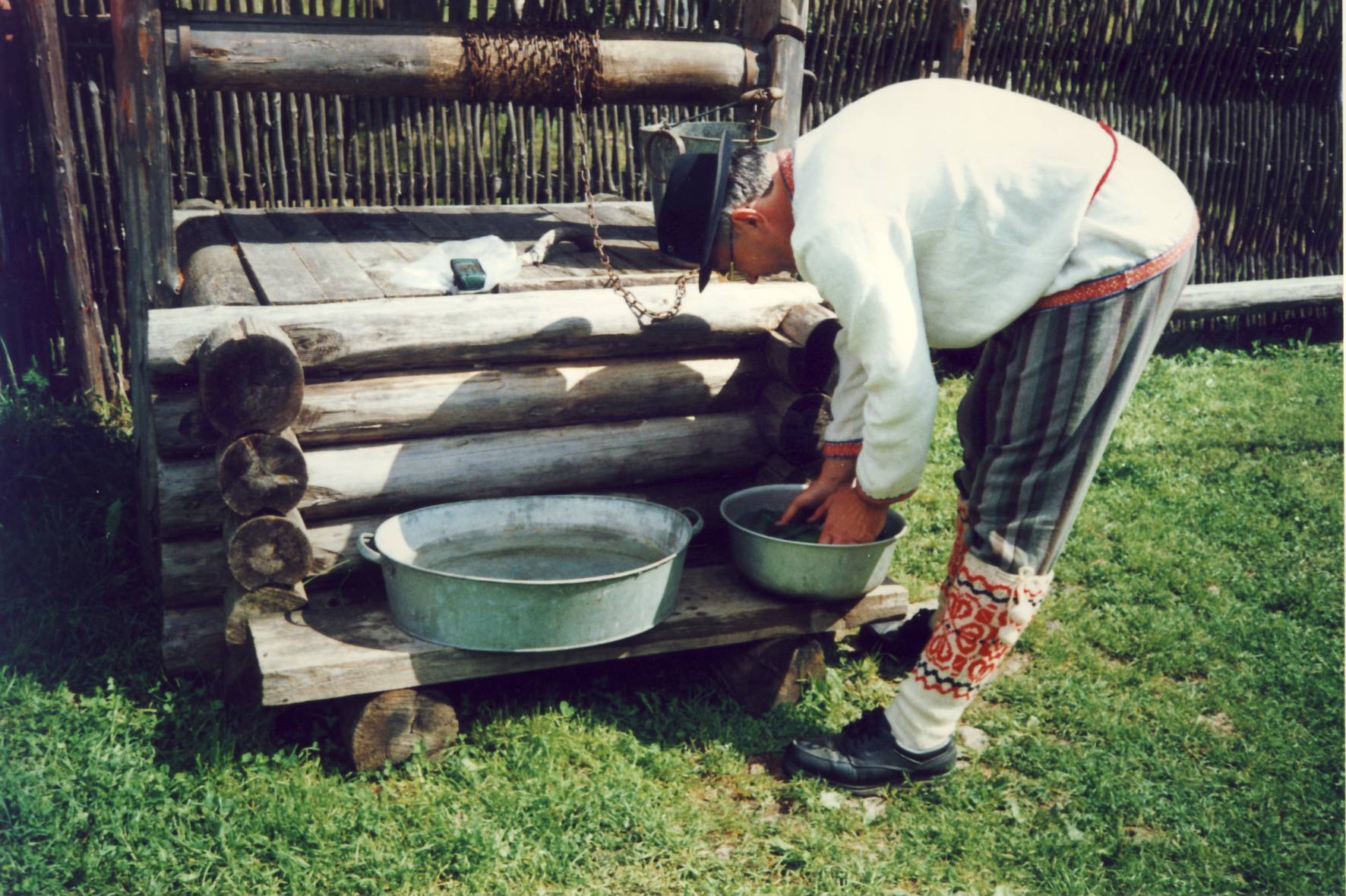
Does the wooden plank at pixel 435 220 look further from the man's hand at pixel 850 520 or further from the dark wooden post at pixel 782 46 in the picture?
the man's hand at pixel 850 520

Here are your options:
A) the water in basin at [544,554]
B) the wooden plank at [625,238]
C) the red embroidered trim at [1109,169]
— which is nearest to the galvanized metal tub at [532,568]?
the water in basin at [544,554]

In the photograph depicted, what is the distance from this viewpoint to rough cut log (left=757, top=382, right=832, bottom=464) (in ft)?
13.9

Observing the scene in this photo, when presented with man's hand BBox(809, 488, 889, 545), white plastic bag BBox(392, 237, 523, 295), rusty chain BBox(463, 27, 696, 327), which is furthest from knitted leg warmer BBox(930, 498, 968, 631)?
white plastic bag BBox(392, 237, 523, 295)

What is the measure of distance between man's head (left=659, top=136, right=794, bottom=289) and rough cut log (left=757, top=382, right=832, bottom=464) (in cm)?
81

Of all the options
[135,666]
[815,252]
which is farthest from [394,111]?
Result: [815,252]

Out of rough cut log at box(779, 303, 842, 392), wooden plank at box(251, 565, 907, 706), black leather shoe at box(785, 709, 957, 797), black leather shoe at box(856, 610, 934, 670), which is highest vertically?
rough cut log at box(779, 303, 842, 392)

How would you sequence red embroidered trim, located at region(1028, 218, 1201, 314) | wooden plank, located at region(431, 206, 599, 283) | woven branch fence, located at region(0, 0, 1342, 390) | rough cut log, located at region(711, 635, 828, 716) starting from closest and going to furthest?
red embroidered trim, located at region(1028, 218, 1201, 314) < rough cut log, located at region(711, 635, 828, 716) < wooden plank, located at region(431, 206, 599, 283) < woven branch fence, located at region(0, 0, 1342, 390)

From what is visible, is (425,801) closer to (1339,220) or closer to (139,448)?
(139,448)

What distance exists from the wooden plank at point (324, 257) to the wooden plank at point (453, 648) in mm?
1087

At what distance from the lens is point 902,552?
16.9ft

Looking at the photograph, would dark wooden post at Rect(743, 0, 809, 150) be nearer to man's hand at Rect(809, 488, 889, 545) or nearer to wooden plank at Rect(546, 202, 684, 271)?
wooden plank at Rect(546, 202, 684, 271)

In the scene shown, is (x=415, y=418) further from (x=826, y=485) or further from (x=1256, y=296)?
(x=1256, y=296)

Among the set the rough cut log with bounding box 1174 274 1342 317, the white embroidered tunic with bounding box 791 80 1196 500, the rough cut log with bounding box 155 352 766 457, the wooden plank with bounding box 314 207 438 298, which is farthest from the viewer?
the rough cut log with bounding box 1174 274 1342 317

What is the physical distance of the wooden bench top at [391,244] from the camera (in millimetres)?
4230
